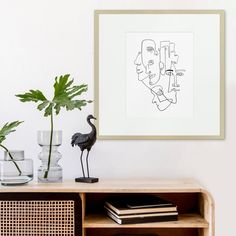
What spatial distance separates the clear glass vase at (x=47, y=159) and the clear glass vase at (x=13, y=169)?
0.08m

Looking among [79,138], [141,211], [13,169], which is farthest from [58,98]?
[141,211]

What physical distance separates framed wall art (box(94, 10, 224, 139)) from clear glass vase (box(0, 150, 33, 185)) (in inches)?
19.6

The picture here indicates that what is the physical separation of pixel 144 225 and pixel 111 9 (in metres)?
1.08

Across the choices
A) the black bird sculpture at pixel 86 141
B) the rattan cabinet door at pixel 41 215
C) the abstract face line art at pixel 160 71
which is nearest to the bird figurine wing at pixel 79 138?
the black bird sculpture at pixel 86 141

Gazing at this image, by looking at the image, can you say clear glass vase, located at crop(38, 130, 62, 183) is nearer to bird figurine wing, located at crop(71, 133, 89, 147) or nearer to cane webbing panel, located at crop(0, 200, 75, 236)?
bird figurine wing, located at crop(71, 133, 89, 147)

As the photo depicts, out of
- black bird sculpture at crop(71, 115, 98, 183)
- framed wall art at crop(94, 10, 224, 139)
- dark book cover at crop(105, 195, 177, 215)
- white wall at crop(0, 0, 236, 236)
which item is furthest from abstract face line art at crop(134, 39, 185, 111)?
dark book cover at crop(105, 195, 177, 215)

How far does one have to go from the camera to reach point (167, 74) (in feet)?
7.50

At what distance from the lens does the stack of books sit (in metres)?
1.93

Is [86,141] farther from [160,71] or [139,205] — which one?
[160,71]

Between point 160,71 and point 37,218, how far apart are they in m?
0.94

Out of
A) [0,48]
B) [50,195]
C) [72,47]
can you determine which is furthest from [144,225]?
[0,48]

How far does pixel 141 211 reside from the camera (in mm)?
1946

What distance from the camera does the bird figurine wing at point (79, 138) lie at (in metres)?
2.09

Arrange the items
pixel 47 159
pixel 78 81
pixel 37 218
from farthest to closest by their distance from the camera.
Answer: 1. pixel 78 81
2. pixel 47 159
3. pixel 37 218
